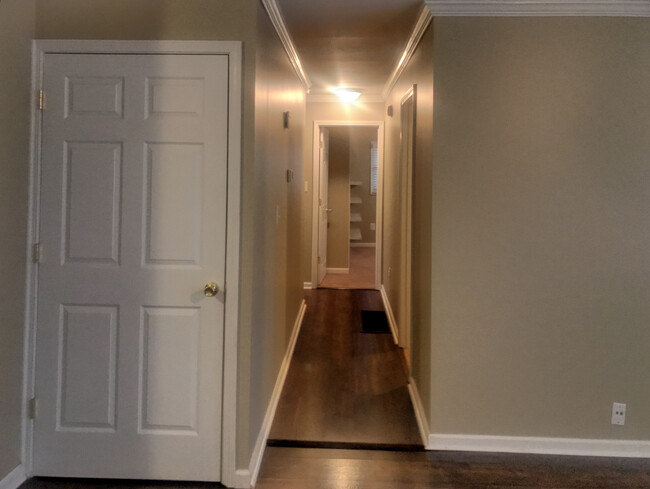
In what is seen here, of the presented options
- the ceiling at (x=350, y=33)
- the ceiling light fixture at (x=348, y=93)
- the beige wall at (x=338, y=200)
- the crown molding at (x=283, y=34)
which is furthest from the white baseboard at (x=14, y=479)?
the beige wall at (x=338, y=200)

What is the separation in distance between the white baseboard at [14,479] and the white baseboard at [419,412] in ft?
6.09

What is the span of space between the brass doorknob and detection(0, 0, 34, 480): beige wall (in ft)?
2.53

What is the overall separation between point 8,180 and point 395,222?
314 cm

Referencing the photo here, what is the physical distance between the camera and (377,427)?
2.75 meters

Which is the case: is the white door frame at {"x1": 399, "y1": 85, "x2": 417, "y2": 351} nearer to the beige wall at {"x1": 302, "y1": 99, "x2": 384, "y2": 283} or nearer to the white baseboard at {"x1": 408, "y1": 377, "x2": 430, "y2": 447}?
Answer: the white baseboard at {"x1": 408, "y1": 377, "x2": 430, "y2": 447}

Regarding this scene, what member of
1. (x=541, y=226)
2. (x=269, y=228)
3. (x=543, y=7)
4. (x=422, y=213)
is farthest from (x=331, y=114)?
(x=541, y=226)

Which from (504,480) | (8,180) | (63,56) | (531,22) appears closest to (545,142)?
(531,22)

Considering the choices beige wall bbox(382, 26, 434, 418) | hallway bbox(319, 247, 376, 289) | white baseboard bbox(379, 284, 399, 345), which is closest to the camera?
beige wall bbox(382, 26, 434, 418)

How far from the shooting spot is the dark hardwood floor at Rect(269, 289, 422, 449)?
2.65 metres

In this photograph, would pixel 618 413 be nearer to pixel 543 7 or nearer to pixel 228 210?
pixel 543 7

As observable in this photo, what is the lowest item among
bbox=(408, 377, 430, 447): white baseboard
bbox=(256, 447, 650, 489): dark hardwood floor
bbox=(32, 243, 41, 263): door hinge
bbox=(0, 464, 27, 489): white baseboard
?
bbox=(256, 447, 650, 489): dark hardwood floor

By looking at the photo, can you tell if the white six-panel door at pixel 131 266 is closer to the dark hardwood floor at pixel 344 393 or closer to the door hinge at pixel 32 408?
the door hinge at pixel 32 408

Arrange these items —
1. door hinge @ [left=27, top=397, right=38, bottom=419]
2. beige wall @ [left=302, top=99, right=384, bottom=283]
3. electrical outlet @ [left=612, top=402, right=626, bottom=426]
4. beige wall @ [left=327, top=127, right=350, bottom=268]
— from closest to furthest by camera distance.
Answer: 1. door hinge @ [left=27, top=397, right=38, bottom=419]
2. electrical outlet @ [left=612, top=402, right=626, bottom=426]
3. beige wall @ [left=302, top=99, right=384, bottom=283]
4. beige wall @ [left=327, top=127, right=350, bottom=268]

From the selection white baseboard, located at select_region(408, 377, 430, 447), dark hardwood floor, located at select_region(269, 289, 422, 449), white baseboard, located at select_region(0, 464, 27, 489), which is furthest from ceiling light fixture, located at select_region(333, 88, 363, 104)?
white baseboard, located at select_region(0, 464, 27, 489)
